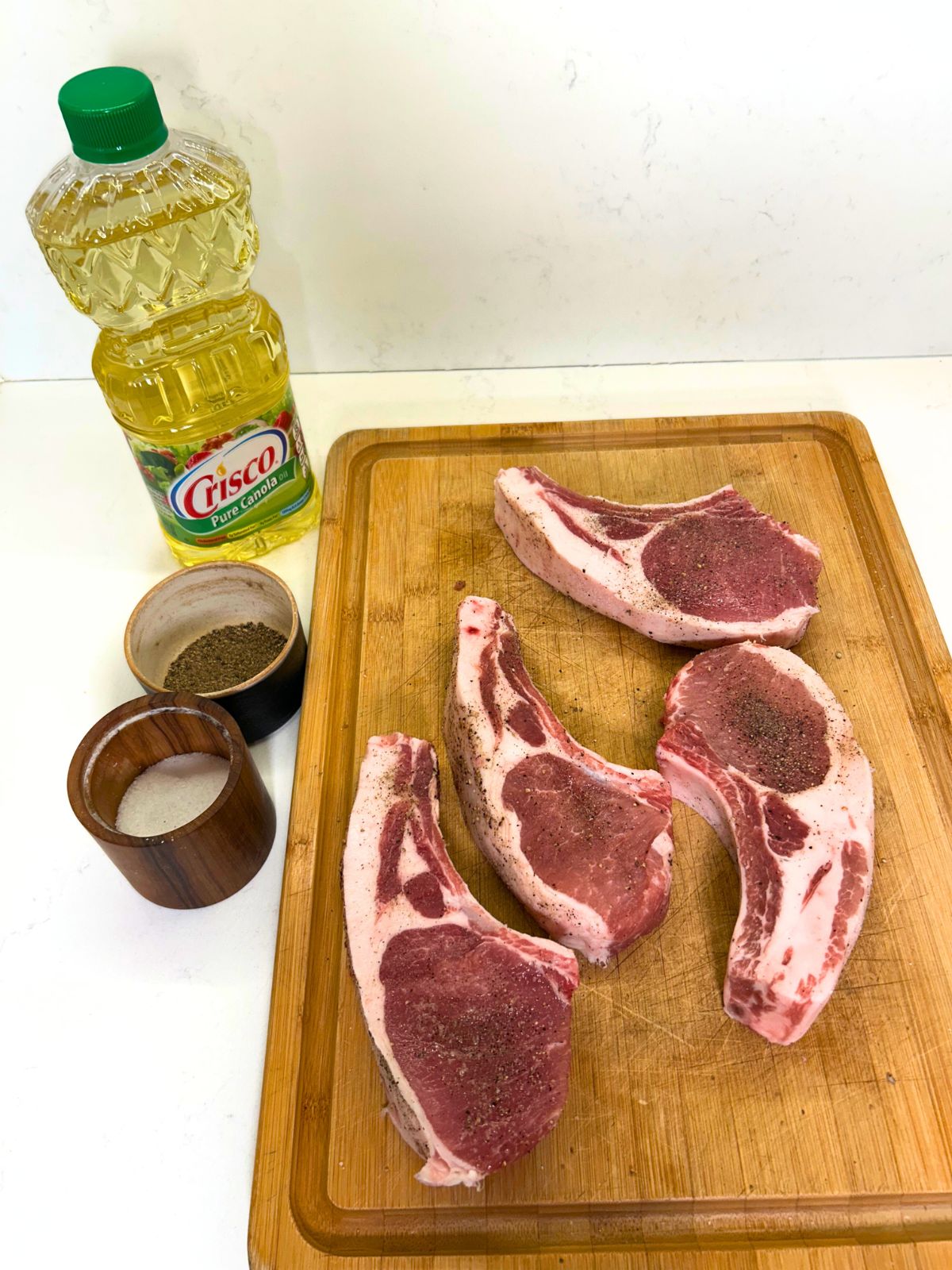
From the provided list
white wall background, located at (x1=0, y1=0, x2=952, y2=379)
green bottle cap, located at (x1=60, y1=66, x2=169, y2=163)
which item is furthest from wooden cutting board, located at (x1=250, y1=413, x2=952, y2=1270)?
green bottle cap, located at (x1=60, y1=66, x2=169, y2=163)

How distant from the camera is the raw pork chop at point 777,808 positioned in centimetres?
165

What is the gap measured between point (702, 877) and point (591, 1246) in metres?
0.66

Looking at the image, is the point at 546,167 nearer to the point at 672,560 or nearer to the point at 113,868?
the point at 672,560

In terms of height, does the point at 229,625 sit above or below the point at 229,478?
below

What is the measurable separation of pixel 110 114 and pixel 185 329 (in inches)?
21.8

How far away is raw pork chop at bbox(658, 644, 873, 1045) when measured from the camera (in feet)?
5.41

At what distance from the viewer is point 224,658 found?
6.98 feet

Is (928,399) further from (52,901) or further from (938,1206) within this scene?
(52,901)

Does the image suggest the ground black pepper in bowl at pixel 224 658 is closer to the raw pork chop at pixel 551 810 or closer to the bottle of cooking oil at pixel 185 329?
the bottle of cooking oil at pixel 185 329

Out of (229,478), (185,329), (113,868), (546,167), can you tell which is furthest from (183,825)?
(546,167)

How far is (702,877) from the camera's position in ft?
6.06

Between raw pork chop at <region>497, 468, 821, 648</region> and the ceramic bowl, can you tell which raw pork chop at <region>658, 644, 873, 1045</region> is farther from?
the ceramic bowl

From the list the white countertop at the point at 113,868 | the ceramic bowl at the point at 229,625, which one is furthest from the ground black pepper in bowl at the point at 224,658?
the white countertop at the point at 113,868

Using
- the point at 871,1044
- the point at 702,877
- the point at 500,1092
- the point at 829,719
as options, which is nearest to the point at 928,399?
the point at 829,719
